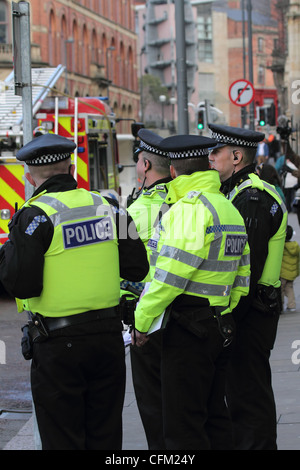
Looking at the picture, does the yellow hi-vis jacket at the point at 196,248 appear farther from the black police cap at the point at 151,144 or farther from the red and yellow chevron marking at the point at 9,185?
the red and yellow chevron marking at the point at 9,185

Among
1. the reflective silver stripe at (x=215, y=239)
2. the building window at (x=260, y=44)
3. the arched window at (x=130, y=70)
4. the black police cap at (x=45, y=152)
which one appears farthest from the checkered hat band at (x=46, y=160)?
the building window at (x=260, y=44)

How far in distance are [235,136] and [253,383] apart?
1.40 m

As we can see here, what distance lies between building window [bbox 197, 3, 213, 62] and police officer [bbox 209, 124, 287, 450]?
138632 millimetres

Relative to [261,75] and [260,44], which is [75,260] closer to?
[261,75]

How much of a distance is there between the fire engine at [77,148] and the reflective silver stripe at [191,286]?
9.23 metres

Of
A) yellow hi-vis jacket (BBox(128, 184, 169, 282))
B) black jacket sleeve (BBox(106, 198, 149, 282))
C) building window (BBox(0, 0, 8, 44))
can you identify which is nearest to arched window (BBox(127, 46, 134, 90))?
building window (BBox(0, 0, 8, 44))

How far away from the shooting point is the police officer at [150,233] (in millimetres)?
5605

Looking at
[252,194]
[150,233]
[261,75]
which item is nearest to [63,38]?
[150,233]

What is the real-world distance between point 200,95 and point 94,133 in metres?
126

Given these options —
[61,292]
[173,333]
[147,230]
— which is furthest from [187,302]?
[147,230]

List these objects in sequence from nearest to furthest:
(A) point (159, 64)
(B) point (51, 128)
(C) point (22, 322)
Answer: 1. (C) point (22, 322)
2. (B) point (51, 128)
3. (A) point (159, 64)

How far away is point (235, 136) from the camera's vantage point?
19.1 feet

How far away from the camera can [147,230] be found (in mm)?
5926
